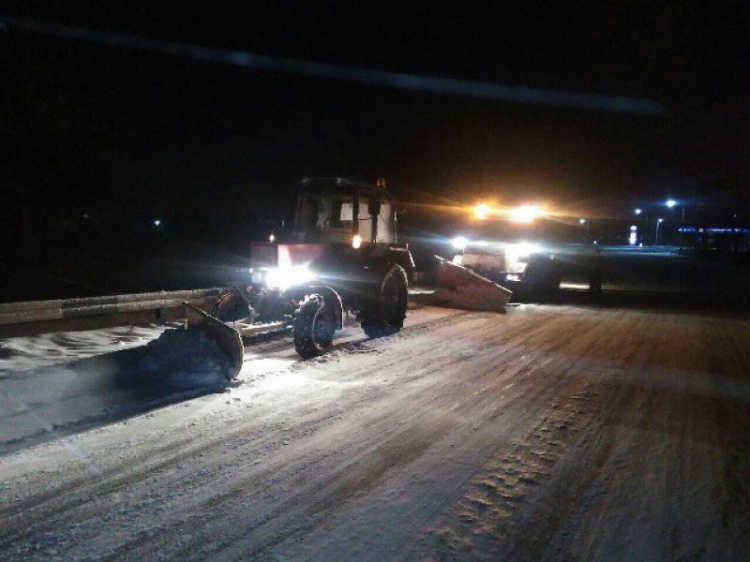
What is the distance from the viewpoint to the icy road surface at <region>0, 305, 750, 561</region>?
4.03 m

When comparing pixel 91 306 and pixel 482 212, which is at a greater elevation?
pixel 482 212

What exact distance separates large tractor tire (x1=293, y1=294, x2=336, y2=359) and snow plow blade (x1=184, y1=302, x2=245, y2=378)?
51.0 inches

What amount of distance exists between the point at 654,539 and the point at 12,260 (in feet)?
72.8

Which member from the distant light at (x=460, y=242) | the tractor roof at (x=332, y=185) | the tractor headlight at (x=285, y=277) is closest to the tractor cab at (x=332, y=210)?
the tractor roof at (x=332, y=185)

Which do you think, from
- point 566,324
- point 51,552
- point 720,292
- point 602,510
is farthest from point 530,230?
point 51,552

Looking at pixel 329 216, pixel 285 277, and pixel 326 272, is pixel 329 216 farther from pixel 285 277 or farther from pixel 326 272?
pixel 285 277

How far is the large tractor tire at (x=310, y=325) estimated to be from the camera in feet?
29.7

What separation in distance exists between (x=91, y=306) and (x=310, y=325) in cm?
438

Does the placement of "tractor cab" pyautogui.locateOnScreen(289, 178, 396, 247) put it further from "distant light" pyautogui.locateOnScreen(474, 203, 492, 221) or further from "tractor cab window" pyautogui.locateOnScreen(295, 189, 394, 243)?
"distant light" pyautogui.locateOnScreen(474, 203, 492, 221)

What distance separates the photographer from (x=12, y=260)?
69.7 ft

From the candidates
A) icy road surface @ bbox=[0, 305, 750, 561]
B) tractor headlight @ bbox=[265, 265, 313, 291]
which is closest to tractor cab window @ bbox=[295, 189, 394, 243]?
tractor headlight @ bbox=[265, 265, 313, 291]

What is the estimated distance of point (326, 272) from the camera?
10.0 metres

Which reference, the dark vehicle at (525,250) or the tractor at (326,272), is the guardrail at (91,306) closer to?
the tractor at (326,272)

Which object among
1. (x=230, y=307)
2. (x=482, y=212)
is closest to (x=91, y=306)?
(x=230, y=307)
